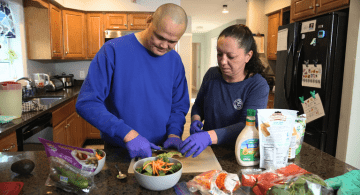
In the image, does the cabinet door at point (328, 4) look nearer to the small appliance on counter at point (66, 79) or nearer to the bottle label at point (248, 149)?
the bottle label at point (248, 149)

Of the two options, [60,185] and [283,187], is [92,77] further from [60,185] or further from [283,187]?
[283,187]

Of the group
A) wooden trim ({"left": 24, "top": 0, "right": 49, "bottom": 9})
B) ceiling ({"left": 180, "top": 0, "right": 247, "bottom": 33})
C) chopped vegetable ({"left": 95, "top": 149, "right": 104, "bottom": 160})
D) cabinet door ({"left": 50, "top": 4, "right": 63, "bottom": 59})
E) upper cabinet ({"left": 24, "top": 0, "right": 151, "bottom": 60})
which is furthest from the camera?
ceiling ({"left": 180, "top": 0, "right": 247, "bottom": 33})

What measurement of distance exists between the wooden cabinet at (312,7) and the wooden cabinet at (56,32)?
327 cm

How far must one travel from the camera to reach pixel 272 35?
13.3ft

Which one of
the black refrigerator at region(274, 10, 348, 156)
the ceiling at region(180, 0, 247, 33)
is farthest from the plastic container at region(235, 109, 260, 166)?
the ceiling at region(180, 0, 247, 33)

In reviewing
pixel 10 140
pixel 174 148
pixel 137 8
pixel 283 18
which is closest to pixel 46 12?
pixel 137 8

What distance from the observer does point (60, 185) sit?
2.38 feet

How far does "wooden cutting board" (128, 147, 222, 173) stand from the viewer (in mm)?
861

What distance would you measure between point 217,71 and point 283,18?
9.95 feet

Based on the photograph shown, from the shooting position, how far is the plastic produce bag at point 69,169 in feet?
2.32

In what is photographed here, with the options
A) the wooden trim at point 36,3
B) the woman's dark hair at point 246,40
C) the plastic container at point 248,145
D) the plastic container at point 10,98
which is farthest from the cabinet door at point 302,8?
the wooden trim at point 36,3

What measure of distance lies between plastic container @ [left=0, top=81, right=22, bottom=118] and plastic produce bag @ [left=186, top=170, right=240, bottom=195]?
155 centimetres

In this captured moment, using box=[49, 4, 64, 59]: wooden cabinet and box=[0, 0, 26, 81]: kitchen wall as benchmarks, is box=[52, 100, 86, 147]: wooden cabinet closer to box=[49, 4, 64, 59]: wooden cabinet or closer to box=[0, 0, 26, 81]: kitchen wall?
box=[0, 0, 26, 81]: kitchen wall

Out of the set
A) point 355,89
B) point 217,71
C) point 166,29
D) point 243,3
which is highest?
point 243,3
